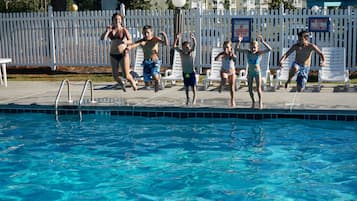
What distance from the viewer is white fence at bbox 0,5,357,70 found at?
15859 mm

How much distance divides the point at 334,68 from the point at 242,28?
3549 millimetres

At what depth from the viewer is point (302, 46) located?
11.2 metres

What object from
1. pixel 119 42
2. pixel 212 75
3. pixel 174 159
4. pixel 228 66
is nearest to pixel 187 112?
pixel 228 66

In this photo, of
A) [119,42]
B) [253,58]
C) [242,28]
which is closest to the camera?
[119,42]

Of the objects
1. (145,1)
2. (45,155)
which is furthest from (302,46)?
(145,1)

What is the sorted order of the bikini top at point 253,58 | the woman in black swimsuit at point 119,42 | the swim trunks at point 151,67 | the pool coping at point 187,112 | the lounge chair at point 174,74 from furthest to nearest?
the lounge chair at point 174,74 < the swim trunks at point 151,67 < the bikini top at point 253,58 < the pool coping at point 187,112 < the woman in black swimsuit at point 119,42

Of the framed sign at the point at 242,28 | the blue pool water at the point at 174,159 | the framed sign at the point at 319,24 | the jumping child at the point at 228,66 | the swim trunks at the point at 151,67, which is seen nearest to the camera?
the blue pool water at the point at 174,159

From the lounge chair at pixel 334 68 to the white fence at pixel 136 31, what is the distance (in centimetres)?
200

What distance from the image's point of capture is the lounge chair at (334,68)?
13.1m

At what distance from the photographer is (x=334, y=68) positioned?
13.6m

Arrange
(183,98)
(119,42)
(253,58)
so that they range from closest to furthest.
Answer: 1. (119,42)
2. (253,58)
3. (183,98)

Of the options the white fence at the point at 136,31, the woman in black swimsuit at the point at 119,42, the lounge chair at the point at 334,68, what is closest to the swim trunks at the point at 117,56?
the woman in black swimsuit at the point at 119,42

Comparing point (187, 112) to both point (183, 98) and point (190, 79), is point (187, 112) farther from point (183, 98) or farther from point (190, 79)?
point (183, 98)

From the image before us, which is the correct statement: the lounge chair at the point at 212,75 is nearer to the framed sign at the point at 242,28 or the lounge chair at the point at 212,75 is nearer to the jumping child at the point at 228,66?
the jumping child at the point at 228,66
